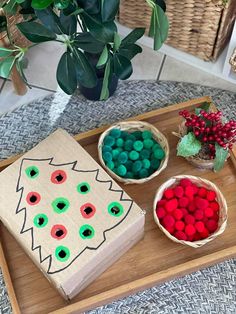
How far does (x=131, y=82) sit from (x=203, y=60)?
28cm

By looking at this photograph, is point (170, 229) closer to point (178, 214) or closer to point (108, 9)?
point (178, 214)

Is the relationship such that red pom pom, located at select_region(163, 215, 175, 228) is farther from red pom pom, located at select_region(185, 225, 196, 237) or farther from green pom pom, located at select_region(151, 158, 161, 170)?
green pom pom, located at select_region(151, 158, 161, 170)

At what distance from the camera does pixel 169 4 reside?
146cm

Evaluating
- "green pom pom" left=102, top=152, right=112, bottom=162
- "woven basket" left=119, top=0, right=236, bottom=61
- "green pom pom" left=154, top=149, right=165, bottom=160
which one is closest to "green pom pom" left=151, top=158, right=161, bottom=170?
"green pom pom" left=154, top=149, right=165, bottom=160

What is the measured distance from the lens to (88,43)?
1129mm

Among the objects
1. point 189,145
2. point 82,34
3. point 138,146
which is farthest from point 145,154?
point 82,34

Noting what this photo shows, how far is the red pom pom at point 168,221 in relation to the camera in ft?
3.75

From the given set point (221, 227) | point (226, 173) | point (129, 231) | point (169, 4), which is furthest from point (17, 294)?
point (169, 4)

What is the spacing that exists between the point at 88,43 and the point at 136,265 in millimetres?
576

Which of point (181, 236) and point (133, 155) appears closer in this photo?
point (181, 236)

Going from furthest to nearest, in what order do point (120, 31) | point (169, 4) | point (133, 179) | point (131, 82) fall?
point (120, 31), point (131, 82), point (169, 4), point (133, 179)

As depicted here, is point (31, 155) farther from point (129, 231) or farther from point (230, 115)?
point (230, 115)

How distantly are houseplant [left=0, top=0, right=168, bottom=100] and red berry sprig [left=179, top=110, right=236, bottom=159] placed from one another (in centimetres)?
23

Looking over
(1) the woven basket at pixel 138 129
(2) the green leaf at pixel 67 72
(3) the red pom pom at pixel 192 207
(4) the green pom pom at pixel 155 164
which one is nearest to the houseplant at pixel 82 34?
(2) the green leaf at pixel 67 72
